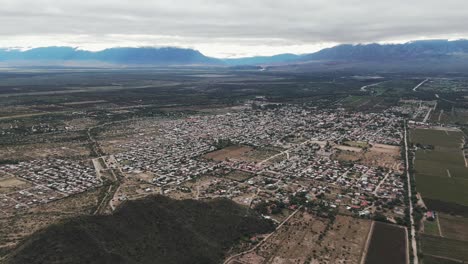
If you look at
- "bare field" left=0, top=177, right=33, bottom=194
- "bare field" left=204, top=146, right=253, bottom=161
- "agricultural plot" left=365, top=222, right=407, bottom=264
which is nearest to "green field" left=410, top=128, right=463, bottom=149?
"bare field" left=204, top=146, right=253, bottom=161

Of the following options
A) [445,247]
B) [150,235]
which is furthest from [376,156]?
[150,235]

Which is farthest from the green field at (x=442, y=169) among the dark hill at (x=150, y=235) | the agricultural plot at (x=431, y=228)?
the dark hill at (x=150, y=235)

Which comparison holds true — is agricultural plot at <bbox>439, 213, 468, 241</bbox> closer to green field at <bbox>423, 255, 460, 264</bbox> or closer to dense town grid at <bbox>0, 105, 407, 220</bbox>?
dense town grid at <bbox>0, 105, 407, 220</bbox>

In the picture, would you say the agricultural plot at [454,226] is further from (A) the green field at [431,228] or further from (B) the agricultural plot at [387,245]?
(B) the agricultural plot at [387,245]

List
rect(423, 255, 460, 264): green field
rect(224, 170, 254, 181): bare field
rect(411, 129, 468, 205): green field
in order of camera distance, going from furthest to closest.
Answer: rect(224, 170, 254, 181): bare field → rect(411, 129, 468, 205): green field → rect(423, 255, 460, 264): green field

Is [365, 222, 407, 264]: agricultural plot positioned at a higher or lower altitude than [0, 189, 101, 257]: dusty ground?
lower

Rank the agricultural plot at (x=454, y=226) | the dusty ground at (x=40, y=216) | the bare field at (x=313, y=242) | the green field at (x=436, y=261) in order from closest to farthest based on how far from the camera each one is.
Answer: the bare field at (x=313, y=242) → the green field at (x=436, y=261) → the dusty ground at (x=40, y=216) → the agricultural plot at (x=454, y=226)

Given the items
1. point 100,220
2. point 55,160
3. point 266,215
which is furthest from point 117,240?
point 55,160
